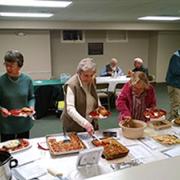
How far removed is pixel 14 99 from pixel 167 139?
1.31 meters

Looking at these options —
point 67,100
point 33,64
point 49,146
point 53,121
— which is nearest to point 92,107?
point 67,100

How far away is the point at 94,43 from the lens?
7.98 metres

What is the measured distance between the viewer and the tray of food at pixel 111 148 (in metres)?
1.57

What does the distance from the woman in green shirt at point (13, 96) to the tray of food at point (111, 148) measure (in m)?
0.67

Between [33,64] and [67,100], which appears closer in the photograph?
[67,100]

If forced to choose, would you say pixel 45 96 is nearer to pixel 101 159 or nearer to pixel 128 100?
pixel 128 100

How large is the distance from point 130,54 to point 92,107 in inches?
264

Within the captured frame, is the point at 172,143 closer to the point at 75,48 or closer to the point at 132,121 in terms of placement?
the point at 132,121

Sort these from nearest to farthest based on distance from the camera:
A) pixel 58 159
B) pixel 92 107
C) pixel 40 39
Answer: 1. pixel 58 159
2. pixel 92 107
3. pixel 40 39

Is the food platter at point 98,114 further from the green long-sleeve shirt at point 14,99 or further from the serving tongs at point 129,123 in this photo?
the green long-sleeve shirt at point 14,99

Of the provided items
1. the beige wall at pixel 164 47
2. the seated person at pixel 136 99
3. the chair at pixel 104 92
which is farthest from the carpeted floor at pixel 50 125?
the beige wall at pixel 164 47

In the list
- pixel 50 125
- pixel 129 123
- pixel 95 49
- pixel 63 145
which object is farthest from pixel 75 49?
pixel 63 145

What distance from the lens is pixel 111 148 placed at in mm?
1659

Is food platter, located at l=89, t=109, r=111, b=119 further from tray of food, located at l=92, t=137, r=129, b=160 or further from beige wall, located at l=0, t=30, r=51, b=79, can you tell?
beige wall, located at l=0, t=30, r=51, b=79
